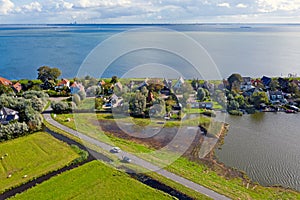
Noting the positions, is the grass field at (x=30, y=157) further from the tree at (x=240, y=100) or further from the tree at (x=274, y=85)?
the tree at (x=274, y=85)

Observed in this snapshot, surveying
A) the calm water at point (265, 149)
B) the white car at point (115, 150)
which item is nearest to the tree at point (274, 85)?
the calm water at point (265, 149)

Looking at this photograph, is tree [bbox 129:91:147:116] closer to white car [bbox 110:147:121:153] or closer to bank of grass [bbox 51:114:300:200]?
bank of grass [bbox 51:114:300:200]

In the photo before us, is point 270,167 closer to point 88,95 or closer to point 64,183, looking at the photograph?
point 64,183

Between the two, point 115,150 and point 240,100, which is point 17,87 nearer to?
point 115,150

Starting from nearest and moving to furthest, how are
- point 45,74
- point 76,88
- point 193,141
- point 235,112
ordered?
point 193,141 < point 235,112 < point 76,88 < point 45,74

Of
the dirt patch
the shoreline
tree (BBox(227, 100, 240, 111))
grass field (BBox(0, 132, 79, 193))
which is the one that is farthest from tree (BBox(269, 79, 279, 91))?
grass field (BBox(0, 132, 79, 193))

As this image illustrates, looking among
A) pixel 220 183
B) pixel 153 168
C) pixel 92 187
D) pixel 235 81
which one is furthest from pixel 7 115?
pixel 235 81

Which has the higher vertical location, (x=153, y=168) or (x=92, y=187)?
(x=153, y=168)
